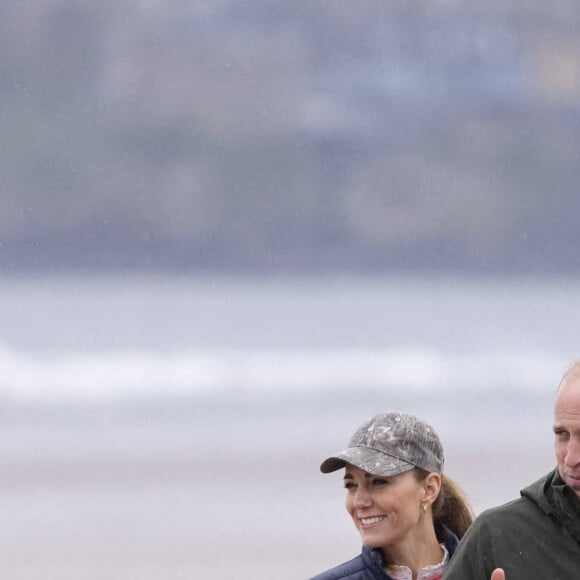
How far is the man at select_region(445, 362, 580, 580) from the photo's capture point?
3.23m

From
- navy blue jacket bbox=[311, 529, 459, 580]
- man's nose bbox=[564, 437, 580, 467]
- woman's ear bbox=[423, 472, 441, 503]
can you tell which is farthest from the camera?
woman's ear bbox=[423, 472, 441, 503]

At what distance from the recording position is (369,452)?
3932mm

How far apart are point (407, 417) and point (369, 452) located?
0.66 ft

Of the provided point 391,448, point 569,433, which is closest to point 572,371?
point 569,433

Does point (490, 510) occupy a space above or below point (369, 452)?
below

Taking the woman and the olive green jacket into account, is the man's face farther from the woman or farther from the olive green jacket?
the woman

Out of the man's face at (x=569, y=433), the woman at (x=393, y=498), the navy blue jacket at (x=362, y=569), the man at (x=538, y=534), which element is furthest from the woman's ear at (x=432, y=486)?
the man's face at (x=569, y=433)

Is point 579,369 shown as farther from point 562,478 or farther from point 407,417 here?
point 407,417

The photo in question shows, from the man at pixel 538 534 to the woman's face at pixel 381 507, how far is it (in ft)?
2.10

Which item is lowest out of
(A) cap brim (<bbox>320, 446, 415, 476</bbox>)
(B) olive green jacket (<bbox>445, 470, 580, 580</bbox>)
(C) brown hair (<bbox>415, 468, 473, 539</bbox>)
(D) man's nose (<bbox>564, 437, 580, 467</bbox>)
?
(B) olive green jacket (<bbox>445, 470, 580, 580</bbox>)

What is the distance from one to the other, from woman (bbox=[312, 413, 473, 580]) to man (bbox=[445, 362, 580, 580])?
628 mm

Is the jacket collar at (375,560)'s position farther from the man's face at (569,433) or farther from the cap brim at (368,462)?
the man's face at (569,433)

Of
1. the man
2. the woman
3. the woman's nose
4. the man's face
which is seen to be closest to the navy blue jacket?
the woman

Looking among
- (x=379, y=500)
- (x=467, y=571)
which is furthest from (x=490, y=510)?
(x=379, y=500)
